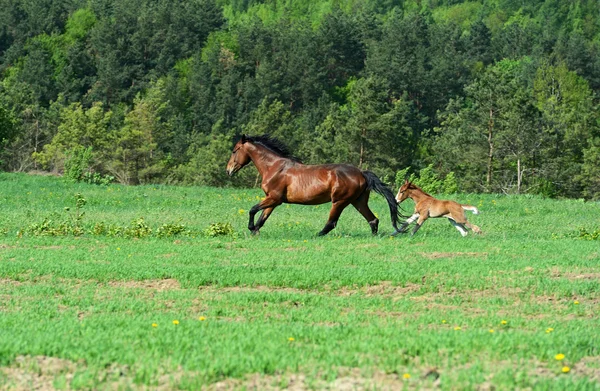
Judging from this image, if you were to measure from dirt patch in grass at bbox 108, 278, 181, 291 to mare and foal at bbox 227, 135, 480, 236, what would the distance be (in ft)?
20.3

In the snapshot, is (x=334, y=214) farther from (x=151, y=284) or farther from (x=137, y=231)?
(x=151, y=284)

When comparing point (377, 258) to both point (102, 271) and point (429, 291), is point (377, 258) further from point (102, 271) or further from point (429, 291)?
point (102, 271)

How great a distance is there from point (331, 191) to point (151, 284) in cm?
678

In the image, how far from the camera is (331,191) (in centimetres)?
1945

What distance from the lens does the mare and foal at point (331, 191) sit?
63.5 feet

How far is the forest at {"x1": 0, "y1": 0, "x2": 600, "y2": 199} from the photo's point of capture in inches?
2566

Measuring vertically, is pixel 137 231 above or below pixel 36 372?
below

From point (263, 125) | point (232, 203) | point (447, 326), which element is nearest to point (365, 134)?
point (263, 125)

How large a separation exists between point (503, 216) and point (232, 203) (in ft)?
27.0

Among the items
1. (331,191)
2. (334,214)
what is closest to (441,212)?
(334,214)

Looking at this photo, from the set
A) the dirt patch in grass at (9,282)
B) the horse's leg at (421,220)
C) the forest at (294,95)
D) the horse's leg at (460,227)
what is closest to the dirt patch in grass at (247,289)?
the dirt patch in grass at (9,282)

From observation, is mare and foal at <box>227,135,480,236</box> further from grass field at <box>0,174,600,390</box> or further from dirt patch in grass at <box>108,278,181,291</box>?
dirt patch in grass at <box>108,278,181,291</box>

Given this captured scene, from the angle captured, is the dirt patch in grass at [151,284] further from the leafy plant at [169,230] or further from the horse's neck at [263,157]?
the horse's neck at [263,157]

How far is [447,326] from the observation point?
34.7ft
